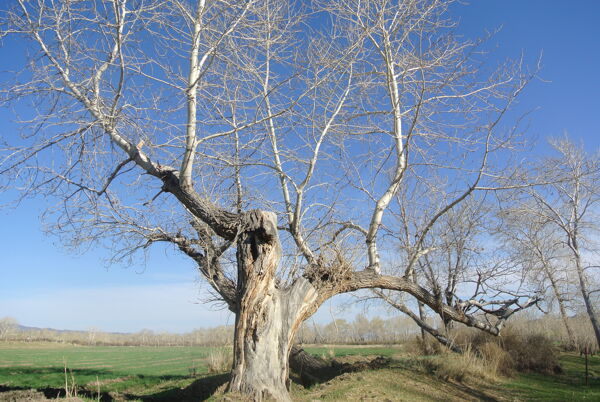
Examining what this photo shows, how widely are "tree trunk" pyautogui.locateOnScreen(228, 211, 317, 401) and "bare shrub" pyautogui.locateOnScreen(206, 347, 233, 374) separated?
252 inches

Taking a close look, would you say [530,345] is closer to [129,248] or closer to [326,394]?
[326,394]

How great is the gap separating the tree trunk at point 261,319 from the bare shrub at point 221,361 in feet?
21.0

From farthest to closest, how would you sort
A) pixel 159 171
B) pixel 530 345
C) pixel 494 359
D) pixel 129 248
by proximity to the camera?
pixel 530 345, pixel 494 359, pixel 129 248, pixel 159 171

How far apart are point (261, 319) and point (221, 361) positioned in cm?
719

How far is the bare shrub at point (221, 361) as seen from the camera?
1233 centimetres

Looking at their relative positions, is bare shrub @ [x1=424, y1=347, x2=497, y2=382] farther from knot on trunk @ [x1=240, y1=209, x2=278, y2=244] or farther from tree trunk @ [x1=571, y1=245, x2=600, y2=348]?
tree trunk @ [x1=571, y1=245, x2=600, y2=348]

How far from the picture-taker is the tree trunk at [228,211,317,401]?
5.79m

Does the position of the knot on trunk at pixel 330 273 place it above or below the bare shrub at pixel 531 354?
above

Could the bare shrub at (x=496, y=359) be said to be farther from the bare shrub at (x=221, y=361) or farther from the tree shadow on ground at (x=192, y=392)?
the tree shadow on ground at (x=192, y=392)

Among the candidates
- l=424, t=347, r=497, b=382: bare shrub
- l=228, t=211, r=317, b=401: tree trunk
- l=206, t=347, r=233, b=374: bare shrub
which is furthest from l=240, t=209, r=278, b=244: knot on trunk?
l=206, t=347, r=233, b=374: bare shrub

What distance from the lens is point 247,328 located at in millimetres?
6082

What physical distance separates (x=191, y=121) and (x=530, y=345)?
51.2ft

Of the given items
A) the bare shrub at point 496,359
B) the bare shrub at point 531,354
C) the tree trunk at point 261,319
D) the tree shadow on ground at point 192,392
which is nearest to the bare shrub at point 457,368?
the bare shrub at point 496,359

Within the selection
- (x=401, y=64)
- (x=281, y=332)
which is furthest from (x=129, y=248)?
(x=401, y=64)
